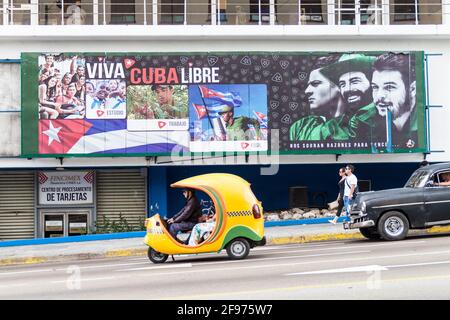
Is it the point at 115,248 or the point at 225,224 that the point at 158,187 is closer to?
the point at 115,248

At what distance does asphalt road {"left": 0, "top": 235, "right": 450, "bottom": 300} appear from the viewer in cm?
1036

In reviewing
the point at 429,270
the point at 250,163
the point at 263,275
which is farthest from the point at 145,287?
the point at 250,163

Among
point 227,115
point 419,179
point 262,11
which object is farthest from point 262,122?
point 419,179

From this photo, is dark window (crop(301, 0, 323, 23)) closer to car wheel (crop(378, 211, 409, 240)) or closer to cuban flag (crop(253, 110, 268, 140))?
cuban flag (crop(253, 110, 268, 140))

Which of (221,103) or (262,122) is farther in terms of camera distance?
(262,122)

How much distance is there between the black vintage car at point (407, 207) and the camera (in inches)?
681

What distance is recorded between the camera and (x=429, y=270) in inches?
469

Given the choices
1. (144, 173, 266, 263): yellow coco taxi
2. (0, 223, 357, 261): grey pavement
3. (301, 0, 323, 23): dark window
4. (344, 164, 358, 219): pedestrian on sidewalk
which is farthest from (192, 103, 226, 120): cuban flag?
(144, 173, 266, 263): yellow coco taxi

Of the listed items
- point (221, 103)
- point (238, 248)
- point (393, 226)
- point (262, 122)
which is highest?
point (221, 103)

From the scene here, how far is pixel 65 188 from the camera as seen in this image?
27969 mm

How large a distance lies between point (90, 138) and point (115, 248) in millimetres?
6397

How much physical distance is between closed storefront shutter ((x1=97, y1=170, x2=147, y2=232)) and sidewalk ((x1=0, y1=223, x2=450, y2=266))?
5509mm

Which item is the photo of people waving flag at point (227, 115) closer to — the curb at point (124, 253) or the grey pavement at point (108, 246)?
the grey pavement at point (108, 246)
